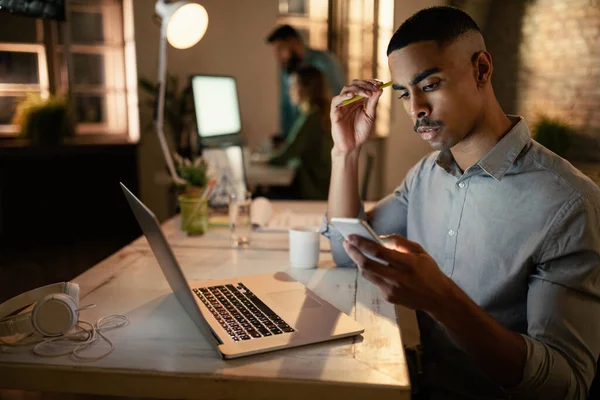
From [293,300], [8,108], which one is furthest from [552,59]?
[8,108]

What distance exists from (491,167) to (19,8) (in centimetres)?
160

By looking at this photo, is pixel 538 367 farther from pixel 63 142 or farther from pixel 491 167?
pixel 63 142

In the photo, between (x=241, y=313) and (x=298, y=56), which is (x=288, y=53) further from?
(x=241, y=313)

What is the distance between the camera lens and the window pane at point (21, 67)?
4223 millimetres

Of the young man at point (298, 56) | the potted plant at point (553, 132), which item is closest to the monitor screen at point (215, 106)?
the potted plant at point (553, 132)

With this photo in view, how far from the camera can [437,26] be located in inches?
45.0

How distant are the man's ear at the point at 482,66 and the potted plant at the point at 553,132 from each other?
0.94 metres

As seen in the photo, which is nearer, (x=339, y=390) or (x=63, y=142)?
(x=339, y=390)

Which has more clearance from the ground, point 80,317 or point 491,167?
point 491,167

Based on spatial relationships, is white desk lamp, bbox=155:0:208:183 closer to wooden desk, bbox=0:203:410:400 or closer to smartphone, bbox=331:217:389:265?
wooden desk, bbox=0:203:410:400

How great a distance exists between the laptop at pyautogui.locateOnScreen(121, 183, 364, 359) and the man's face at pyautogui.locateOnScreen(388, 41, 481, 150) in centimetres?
45

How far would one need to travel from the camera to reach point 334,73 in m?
4.57

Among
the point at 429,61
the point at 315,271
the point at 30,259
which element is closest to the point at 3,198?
the point at 30,259

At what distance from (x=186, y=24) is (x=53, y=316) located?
136cm
